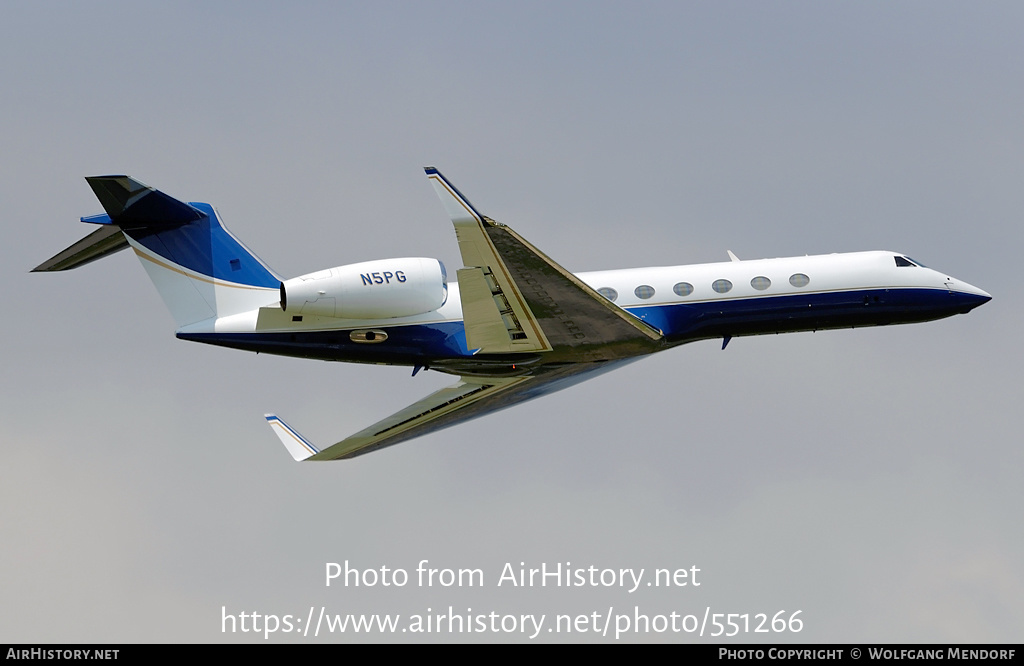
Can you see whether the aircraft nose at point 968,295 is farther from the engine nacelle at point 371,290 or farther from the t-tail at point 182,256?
the t-tail at point 182,256

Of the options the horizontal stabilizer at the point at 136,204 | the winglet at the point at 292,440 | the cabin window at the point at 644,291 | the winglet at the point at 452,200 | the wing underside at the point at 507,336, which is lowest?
the winglet at the point at 292,440

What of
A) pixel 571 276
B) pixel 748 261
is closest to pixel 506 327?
pixel 571 276

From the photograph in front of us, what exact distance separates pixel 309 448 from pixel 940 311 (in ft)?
48.6

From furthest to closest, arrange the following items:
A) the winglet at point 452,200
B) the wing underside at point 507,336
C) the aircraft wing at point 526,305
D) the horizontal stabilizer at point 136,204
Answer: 1. the horizontal stabilizer at point 136,204
2. the wing underside at point 507,336
3. the aircraft wing at point 526,305
4. the winglet at point 452,200

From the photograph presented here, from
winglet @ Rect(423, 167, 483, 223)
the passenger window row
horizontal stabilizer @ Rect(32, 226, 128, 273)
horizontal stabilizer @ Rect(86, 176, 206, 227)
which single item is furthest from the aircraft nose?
horizontal stabilizer @ Rect(32, 226, 128, 273)

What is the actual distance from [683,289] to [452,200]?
771 cm

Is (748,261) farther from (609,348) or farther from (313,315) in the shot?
(313,315)

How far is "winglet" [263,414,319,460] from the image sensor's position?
97.3 feet

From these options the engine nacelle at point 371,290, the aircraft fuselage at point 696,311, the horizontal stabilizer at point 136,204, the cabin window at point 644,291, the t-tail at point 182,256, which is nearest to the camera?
the engine nacelle at point 371,290

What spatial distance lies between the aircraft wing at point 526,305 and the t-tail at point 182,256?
5.26 metres

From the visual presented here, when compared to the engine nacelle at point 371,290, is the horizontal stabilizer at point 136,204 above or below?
above

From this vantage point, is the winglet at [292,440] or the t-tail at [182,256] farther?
the winglet at [292,440]

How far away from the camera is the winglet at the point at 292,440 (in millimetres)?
29656

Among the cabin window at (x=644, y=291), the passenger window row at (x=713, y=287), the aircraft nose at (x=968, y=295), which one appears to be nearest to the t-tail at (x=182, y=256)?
the passenger window row at (x=713, y=287)
